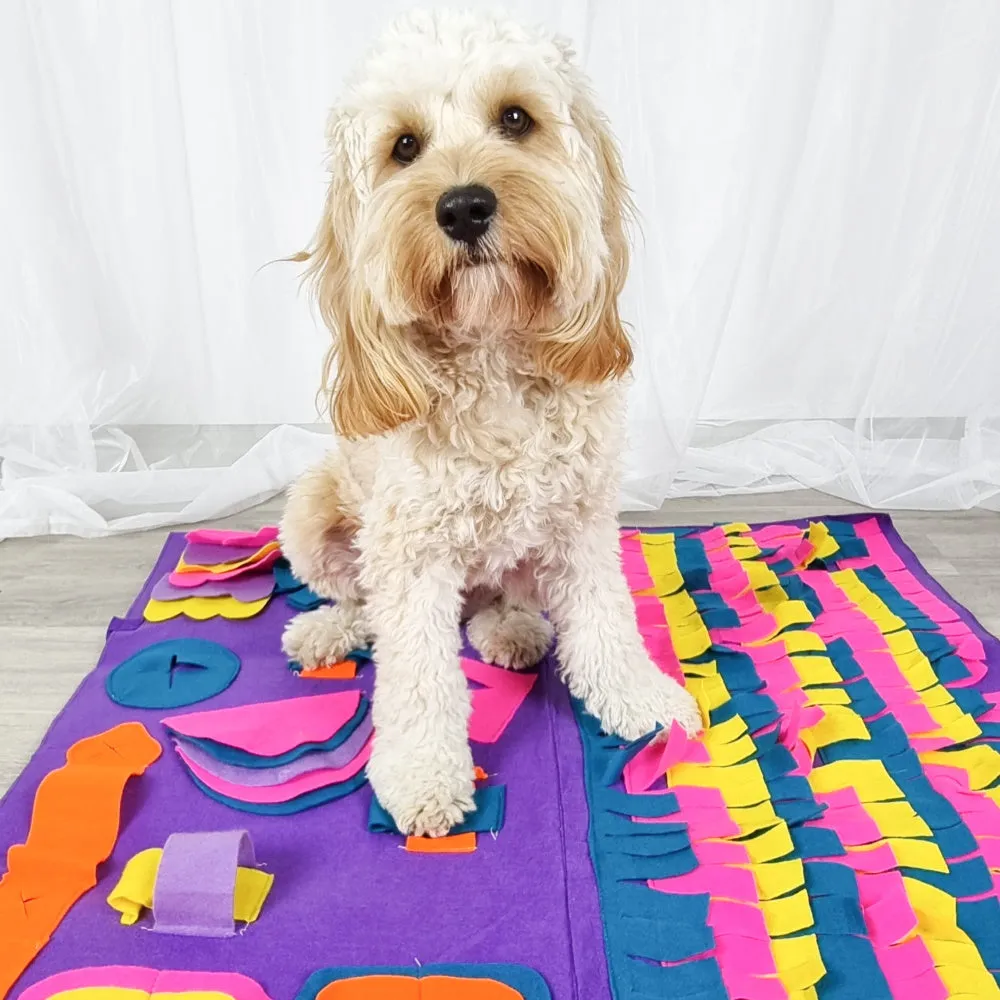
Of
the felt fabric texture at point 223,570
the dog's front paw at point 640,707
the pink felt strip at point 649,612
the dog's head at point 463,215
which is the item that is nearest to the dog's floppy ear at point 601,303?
the dog's head at point 463,215

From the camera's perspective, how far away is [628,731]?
1.88m

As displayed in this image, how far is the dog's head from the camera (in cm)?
137

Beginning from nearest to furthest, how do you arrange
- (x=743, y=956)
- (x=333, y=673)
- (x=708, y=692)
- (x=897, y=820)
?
(x=743, y=956) → (x=897, y=820) → (x=708, y=692) → (x=333, y=673)

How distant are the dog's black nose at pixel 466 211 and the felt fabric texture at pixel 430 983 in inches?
42.6

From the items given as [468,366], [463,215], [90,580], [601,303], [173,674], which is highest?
[463,215]

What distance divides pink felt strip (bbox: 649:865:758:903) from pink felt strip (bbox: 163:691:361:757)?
2.36 feet

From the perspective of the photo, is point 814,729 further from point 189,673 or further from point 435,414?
point 189,673

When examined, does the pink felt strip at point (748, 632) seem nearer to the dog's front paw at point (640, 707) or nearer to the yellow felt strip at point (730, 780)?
the dog's front paw at point (640, 707)

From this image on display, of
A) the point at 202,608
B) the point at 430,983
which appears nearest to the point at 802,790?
the point at 430,983

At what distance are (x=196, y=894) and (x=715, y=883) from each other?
0.83 m

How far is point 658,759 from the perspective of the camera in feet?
5.99

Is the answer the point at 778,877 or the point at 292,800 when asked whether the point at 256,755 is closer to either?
the point at 292,800

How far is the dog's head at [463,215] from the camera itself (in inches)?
53.8

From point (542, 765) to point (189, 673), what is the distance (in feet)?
2.74
